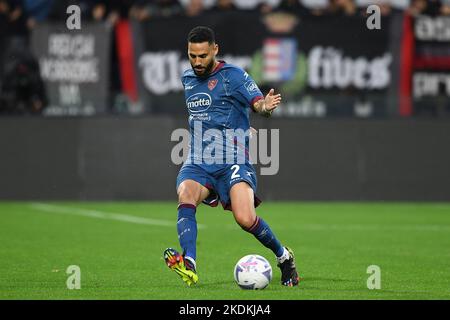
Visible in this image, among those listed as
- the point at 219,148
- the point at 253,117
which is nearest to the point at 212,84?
the point at 219,148

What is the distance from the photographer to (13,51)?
18.3m

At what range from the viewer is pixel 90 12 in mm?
18812

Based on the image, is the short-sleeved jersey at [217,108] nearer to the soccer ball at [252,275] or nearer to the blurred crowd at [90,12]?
the soccer ball at [252,275]

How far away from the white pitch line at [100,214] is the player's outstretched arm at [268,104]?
654cm

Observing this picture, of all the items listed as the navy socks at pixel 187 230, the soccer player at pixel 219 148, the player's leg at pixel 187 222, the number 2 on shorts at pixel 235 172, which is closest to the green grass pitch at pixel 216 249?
the player's leg at pixel 187 222

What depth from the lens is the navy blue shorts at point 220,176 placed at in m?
9.28

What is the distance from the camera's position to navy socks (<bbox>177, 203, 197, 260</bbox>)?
890 cm

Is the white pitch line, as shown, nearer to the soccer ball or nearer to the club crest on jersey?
the club crest on jersey

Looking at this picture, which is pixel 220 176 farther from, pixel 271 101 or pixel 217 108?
pixel 271 101

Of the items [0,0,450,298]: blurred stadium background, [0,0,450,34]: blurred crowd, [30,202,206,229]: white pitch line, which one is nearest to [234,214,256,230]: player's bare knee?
[30,202,206,229]: white pitch line

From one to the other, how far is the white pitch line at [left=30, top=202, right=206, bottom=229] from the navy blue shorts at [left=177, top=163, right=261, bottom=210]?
6.04 m
